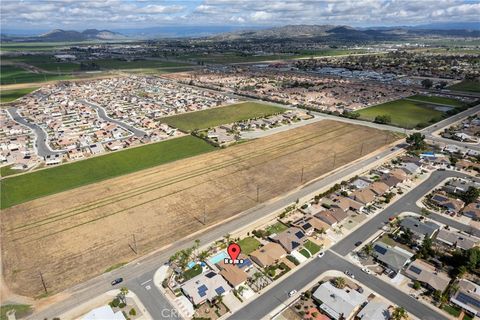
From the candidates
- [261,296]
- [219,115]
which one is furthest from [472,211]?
[219,115]

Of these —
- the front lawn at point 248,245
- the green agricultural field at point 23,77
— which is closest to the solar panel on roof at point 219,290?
the front lawn at point 248,245

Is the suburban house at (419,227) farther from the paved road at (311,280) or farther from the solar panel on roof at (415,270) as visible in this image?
the paved road at (311,280)

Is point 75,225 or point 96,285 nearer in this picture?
point 96,285

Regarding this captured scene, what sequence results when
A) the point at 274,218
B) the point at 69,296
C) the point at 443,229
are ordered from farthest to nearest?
the point at 274,218 < the point at 443,229 < the point at 69,296

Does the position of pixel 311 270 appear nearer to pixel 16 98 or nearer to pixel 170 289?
pixel 170 289

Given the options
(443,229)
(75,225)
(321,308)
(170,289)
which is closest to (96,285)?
(170,289)

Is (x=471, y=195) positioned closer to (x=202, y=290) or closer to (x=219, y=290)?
(x=219, y=290)
